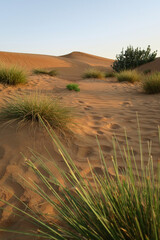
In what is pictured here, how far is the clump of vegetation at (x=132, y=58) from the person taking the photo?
17.4m

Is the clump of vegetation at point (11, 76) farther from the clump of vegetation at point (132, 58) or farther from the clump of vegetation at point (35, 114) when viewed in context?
the clump of vegetation at point (132, 58)

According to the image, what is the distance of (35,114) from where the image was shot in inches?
112

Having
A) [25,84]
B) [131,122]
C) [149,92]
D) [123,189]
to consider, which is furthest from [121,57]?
[123,189]

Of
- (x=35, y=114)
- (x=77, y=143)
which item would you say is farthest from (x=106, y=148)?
(x=35, y=114)

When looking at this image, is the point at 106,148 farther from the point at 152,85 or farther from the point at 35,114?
the point at 152,85

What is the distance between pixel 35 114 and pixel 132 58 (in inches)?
665

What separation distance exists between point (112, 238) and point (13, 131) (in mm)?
2164

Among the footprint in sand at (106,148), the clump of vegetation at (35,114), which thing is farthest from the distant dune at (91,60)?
the footprint in sand at (106,148)

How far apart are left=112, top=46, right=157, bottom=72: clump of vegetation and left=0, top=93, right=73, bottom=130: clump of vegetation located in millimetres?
15268

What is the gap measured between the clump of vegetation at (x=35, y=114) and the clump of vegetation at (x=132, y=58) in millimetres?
15268

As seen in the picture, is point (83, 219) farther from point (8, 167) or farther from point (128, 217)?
point (8, 167)

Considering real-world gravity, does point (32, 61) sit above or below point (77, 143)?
above

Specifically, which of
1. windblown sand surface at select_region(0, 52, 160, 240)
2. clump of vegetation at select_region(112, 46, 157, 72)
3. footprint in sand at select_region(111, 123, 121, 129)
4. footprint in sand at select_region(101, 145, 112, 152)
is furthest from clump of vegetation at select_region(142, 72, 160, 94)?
clump of vegetation at select_region(112, 46, 157, 72)

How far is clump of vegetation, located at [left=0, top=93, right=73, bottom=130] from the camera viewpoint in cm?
290
